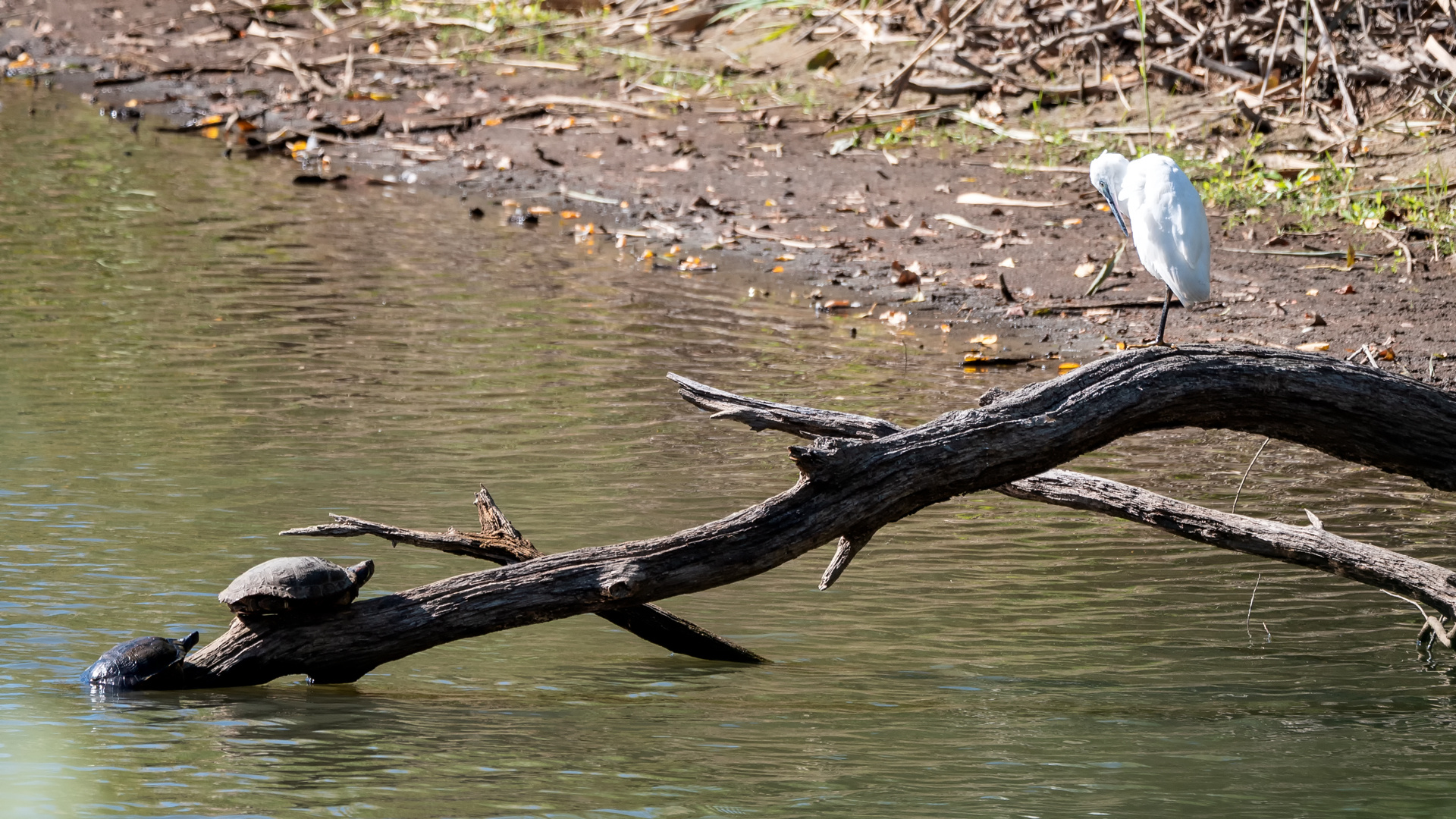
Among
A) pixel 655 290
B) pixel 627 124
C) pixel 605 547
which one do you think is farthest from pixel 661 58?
pixel 605 547

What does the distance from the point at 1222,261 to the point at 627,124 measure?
6.09 meters

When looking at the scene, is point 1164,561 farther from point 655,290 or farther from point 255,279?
point 255,279

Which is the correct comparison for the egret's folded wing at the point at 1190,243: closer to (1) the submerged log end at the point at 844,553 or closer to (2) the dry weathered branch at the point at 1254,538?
(2) the dry weathered branch at the point at 1254,538

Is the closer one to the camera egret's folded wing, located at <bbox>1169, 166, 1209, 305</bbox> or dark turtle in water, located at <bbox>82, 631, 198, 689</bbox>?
dark turtle in water, located at <bbox>82, 631, 198, 689</bbox>

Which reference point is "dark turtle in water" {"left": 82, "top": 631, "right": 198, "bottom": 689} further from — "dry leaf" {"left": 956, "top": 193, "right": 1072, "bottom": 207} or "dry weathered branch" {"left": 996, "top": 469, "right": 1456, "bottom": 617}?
"dry leaf" {"left": 956, "top": 193, "right": 1072, "bottom": 207}

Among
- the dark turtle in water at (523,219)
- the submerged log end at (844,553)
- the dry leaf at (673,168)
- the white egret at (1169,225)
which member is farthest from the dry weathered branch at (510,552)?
the dry leaf at (673,168)

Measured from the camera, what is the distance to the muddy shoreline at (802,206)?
976cm

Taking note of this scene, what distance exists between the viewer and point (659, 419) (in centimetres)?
857

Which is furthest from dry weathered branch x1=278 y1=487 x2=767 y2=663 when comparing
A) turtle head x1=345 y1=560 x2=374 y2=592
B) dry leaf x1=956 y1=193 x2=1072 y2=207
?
dry leaf x1=956 y1=193 x2=1072 y2=207

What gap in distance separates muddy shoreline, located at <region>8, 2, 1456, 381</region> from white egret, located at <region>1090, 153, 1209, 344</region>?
122 cm

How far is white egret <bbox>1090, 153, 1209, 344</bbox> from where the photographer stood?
253 inches

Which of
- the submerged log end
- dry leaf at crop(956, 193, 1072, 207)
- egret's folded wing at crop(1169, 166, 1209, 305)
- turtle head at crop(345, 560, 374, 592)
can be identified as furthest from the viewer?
dry leaf at crop(956, 193, 1072, 207)

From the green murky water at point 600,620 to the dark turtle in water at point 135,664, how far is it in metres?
0.09

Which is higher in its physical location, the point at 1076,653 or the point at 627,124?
the point at 627,124
